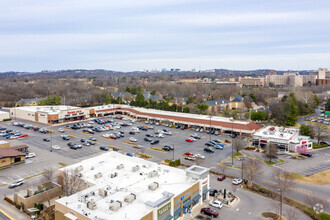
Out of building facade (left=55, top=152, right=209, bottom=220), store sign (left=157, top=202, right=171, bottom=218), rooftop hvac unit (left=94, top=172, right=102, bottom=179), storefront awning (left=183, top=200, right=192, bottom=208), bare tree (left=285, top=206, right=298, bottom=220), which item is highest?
rooftop hvac unit (left=94, top=172, right=102, bottom=179)

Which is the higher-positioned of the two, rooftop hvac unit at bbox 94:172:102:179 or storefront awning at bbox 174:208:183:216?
rooftop hvac unit at bbox 94:172:102:179

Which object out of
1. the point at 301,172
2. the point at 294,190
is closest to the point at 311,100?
the point at 301,172

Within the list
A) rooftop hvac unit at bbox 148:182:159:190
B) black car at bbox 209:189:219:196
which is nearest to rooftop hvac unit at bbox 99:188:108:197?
rooftop hvac unit at bbox 148:182:159:190

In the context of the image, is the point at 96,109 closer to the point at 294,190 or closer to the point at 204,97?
the point at 204,97

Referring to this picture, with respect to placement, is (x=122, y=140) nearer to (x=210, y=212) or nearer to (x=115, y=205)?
(x=210, y=212)

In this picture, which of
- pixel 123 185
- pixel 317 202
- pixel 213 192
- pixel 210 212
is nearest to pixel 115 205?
pixel 123 185

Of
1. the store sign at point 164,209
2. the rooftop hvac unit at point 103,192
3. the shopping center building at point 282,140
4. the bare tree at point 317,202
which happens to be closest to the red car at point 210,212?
the store sign at point 164,209

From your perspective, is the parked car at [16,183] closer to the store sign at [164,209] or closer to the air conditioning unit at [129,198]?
the air conditioning unit at [129,198]

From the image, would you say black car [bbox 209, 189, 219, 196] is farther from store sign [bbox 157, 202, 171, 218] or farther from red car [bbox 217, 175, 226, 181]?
store sign [bbox 157, 202, 171, 218]
